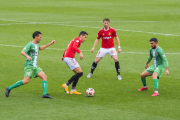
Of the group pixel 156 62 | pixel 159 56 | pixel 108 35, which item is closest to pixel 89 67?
pixel 108 35

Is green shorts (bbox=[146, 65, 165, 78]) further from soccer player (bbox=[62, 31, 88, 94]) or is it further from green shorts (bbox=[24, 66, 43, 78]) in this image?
green shorts (bbox=[24, 66, 43, 78])

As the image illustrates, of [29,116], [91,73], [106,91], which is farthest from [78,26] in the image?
[29,116]

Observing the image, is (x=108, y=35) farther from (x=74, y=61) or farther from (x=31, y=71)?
(x=31, y=71)

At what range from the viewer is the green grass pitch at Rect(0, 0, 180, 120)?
9.97 meters

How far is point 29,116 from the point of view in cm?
946

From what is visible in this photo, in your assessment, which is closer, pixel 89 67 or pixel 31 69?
pixel 31 69

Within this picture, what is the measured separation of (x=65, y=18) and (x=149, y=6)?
40.8 feet

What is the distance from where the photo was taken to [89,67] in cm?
1609

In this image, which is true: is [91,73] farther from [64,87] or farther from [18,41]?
[18,41]

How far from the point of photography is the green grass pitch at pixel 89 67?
9.97 m

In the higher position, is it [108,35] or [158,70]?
[108,35]

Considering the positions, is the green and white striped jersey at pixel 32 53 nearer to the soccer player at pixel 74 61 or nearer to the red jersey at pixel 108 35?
the soccer player at pixel 74 61

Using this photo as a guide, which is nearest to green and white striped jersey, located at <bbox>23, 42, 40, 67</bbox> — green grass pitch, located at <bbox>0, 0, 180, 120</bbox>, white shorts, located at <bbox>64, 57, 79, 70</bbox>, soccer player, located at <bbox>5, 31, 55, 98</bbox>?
soccer player, located at <bbox>5, 31, 55, 98</bbox>

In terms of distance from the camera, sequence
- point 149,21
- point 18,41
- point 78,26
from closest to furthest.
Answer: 1. point 18,41
2. point 78,26
3. point 149,21
